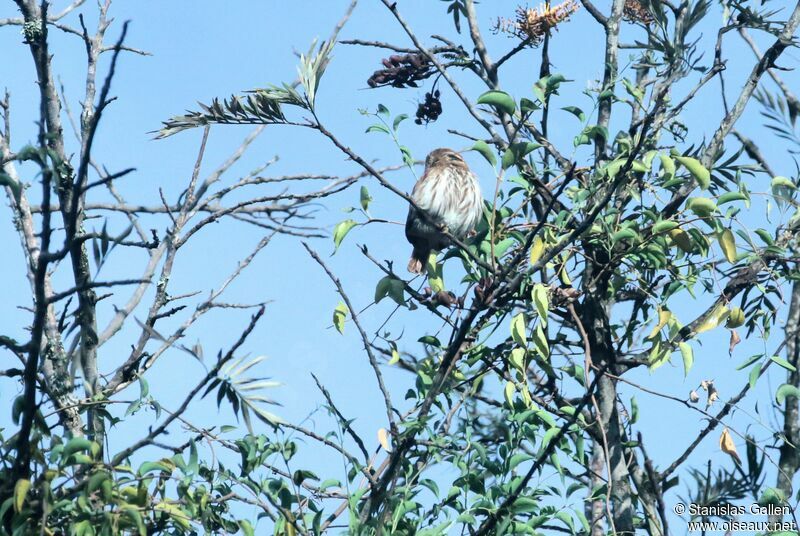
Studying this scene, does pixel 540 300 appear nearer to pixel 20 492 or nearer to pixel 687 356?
pixel 687 356

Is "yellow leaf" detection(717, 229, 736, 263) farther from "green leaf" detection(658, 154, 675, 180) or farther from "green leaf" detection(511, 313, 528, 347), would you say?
"green leaf" detection(511, 313, 528, 347)

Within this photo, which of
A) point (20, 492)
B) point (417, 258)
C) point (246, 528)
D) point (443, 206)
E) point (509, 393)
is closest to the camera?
point (20, 492)

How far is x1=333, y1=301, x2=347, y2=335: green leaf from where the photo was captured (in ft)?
14.9

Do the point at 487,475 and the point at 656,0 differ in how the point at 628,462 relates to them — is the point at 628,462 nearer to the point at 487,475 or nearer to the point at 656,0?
the point at 487,475

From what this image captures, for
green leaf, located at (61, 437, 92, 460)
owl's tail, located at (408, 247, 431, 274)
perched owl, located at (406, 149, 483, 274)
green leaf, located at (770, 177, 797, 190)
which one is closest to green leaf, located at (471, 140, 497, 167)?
green leaf, located at (770, 177, 797, 190)

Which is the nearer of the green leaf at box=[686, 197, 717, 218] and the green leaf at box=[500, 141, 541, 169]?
the green leaf at box=[500, 141, 541, 169]

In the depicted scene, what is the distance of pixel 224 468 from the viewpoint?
3812 millimetres

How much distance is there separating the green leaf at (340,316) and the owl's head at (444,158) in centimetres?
301

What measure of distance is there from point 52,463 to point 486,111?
2.60m

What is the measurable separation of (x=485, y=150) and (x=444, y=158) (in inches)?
137

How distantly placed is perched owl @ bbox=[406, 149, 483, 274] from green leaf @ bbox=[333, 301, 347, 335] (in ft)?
7.41

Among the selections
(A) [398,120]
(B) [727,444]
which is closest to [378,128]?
(A) [398,120]

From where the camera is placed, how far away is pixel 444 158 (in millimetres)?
7492

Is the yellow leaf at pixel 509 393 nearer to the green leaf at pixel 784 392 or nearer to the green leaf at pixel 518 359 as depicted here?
the green leaf at pixel 518 359
